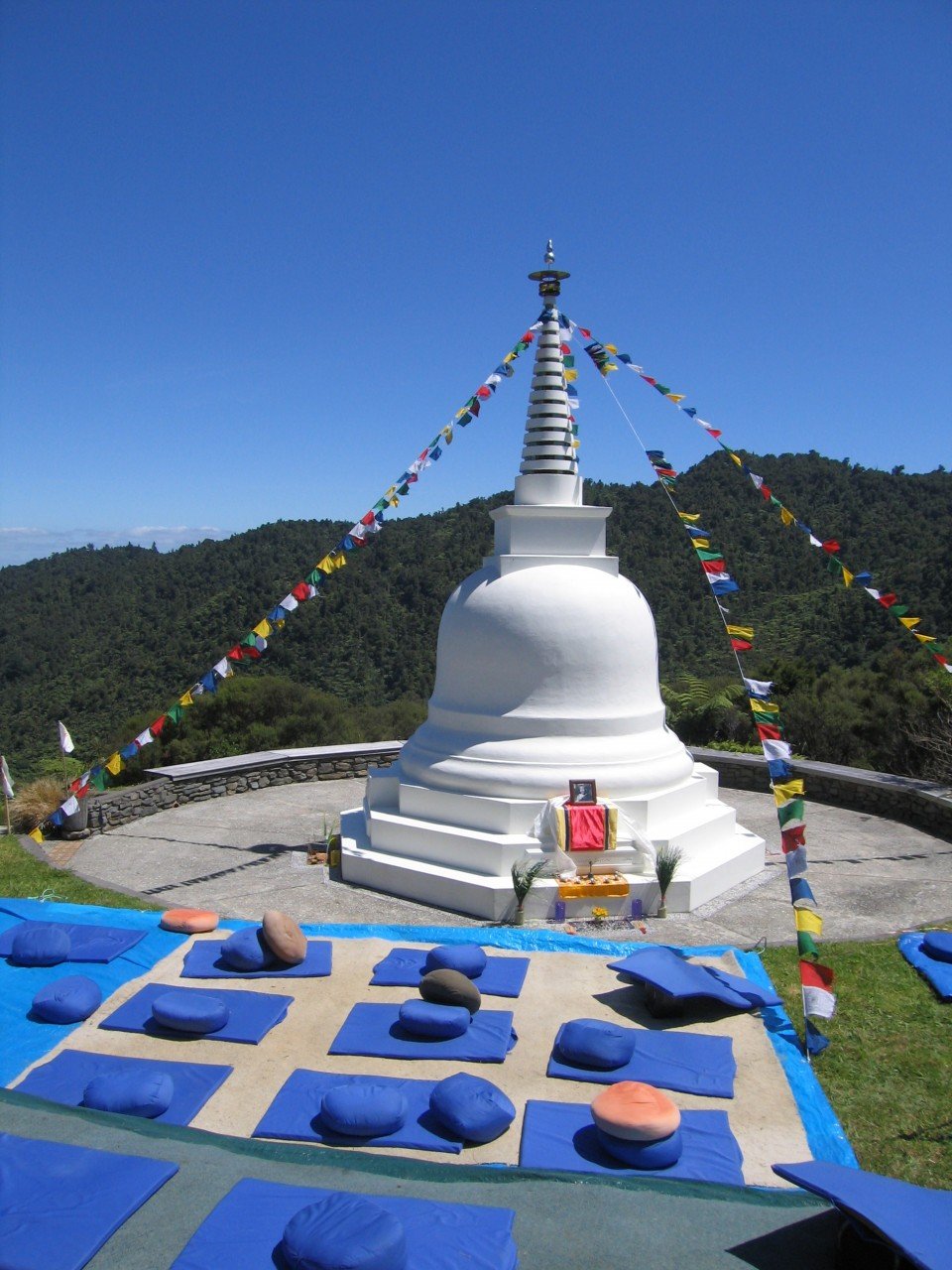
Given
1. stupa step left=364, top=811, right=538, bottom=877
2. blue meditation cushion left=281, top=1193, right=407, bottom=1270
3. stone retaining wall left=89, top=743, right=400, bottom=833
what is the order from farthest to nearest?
stone retaining wall left=89, top=743, right=400, bottom=833, stupa step left=364, top=811, right=538, bottom=877, blue meditation cushion left=281, top=1193, right=407, bottom=1270

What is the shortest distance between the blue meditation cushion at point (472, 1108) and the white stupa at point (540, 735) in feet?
12.7

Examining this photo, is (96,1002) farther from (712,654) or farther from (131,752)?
(712,654)

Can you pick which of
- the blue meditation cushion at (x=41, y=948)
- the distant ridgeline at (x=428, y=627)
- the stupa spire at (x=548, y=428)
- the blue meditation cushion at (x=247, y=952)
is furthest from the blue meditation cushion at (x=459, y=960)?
the stupa spire at (x=548, y=428)

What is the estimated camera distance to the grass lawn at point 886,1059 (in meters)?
5.97

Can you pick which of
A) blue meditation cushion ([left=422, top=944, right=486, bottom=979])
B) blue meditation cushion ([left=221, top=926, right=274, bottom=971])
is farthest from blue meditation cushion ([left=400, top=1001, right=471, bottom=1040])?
blue meditation cushion ([left=221, top=926, right=274, bottom=971])

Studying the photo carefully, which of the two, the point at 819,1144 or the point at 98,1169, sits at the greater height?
the point at 98,1169

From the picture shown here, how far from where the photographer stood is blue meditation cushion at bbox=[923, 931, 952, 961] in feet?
28.5

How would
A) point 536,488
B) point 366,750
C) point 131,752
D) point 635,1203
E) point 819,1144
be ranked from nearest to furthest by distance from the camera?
point 635,1203 → point 819,1144 → point 131,752 → point 536,488 → point 366,750

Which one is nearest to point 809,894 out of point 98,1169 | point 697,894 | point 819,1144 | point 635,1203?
point 819,1144

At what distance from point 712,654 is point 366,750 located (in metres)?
15.9

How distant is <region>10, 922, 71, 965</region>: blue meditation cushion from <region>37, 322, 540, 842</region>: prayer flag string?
239 cm

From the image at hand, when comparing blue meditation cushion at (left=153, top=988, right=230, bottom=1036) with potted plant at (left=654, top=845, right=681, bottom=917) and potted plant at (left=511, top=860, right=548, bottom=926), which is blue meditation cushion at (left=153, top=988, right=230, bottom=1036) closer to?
potted plant at (left=511, top=860, right=548, bottom=926)

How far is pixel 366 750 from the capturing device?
54.9 ft

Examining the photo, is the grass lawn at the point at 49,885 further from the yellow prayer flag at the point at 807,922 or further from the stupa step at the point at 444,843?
the yellow prayer flag at the point at 807,922
